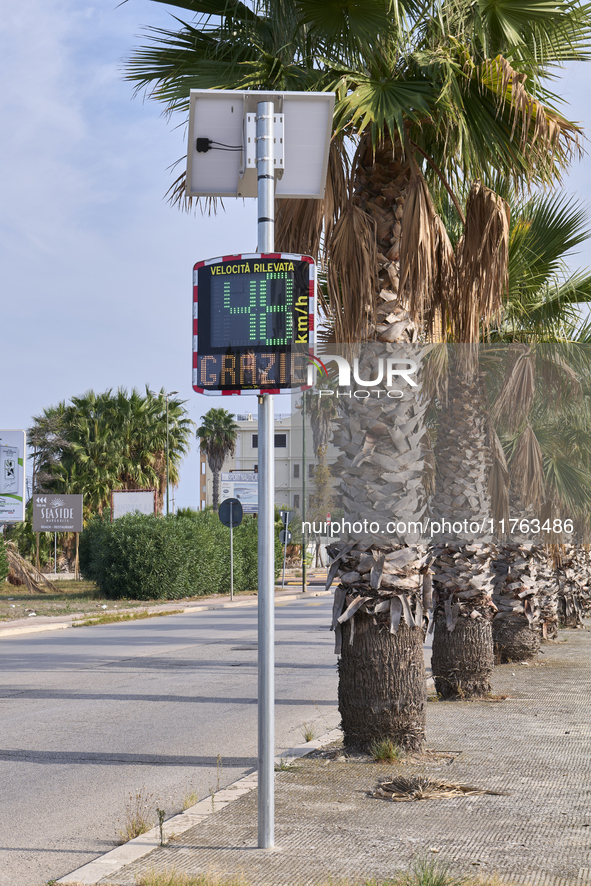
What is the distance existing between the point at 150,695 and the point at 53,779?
160 inches

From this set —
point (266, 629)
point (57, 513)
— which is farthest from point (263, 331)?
point (57, 513)

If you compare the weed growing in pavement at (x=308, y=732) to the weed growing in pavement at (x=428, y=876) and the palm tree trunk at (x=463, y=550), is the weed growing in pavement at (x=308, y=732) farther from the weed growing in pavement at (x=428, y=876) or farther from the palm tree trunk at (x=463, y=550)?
the weed growing in pavement at (x=428, y=876)

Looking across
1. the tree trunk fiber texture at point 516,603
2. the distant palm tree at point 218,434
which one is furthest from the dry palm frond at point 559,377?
the distant palm tree at point 218,434

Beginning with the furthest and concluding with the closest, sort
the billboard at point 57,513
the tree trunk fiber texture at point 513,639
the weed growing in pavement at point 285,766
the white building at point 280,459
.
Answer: the billboard at point 57,513 < the white building at point 280,459 < the tree trunk fiber texture at point 513,639 < the weed growing in pavement at point 285,766

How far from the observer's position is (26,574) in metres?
31.7

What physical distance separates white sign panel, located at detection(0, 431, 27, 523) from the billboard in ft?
13.0

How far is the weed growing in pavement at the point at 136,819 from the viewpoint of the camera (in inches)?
197

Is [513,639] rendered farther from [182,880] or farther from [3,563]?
[3,563]

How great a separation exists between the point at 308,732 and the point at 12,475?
2698 centimetres

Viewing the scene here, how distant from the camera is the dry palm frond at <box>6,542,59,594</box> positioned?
31.4 m

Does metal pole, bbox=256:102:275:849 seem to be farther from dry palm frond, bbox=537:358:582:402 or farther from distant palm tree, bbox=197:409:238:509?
distant palm tree, bbox=197:409:238:509

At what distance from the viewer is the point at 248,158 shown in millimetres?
4848

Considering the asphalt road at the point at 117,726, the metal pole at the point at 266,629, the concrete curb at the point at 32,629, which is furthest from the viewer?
the concrete curb at the point at 32,629

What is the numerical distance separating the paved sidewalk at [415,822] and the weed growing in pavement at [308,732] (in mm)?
213
